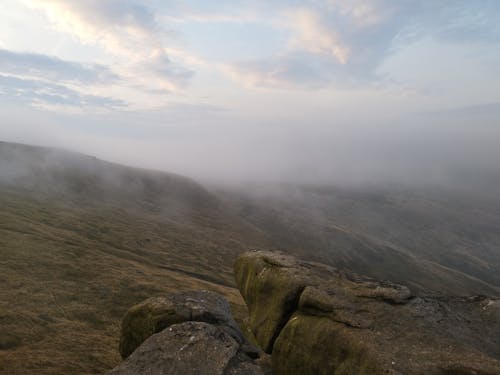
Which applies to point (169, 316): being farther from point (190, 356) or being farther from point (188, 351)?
point (190, 356)

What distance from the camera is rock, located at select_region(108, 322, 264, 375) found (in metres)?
16.8

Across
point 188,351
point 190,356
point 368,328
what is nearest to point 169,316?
point 188,351

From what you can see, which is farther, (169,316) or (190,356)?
(169,316)

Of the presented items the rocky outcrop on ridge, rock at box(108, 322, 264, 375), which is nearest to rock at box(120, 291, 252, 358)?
the rocky outcrop on ridge

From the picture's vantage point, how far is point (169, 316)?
78.8ft

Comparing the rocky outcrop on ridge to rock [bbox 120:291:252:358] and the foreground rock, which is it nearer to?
rock [bbox 120:291:252:358]

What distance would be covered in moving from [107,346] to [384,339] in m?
30.6

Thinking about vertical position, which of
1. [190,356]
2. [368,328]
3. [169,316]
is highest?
[368,328]

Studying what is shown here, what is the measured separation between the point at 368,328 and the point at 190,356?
32.3 ft

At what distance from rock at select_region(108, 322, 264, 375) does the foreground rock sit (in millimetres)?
4835

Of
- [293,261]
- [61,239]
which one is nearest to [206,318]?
[293,261]

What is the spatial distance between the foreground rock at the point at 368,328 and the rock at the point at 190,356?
483cm

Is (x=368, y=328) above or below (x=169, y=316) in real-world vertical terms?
above

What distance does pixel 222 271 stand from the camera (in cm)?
14025
